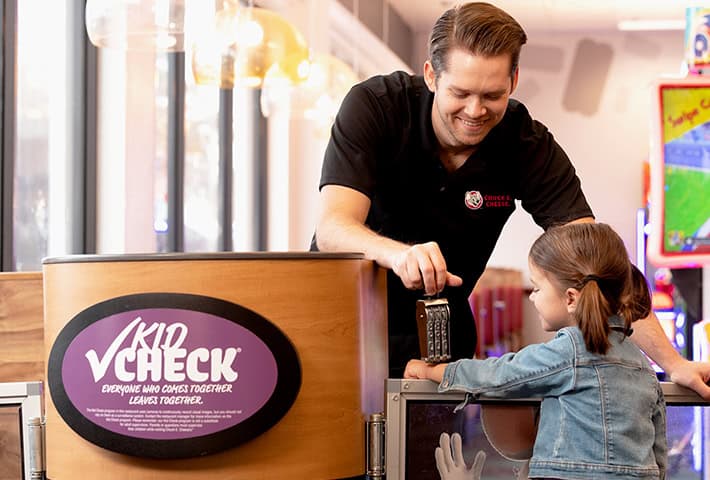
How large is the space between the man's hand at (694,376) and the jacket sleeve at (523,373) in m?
0.23

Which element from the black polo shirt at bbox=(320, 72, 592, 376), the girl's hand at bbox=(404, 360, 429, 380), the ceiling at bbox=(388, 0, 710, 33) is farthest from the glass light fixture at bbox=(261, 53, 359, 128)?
the ceiling at bbox=(388, 0, 710, 33)

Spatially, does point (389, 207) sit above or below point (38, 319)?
above

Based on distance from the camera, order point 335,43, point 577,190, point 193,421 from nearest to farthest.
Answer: point 193,421
point 577,190
point 335,43

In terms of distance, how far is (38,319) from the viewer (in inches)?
83.0

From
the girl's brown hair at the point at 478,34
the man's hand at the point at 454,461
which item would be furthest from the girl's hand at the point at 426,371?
the girl's brown hair at the point at 478,34

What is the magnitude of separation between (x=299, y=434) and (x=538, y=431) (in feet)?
1.24

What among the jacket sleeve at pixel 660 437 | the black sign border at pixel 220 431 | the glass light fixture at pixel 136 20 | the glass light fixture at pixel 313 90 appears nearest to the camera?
the black sign border at pixel 220 431

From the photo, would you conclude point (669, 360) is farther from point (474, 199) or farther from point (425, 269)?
point (474, 199)

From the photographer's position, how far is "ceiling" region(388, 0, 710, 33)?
10.8 meters

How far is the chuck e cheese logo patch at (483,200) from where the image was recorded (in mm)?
2363

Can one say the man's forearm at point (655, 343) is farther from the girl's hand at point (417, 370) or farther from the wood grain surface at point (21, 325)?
the wood grain surface at point (21, 325)

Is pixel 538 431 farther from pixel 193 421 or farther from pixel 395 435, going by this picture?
pixel 193 421

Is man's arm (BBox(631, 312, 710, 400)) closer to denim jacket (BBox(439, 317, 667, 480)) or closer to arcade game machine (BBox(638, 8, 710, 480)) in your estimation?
denim jacket (BBox(439, 317, 667, 480))

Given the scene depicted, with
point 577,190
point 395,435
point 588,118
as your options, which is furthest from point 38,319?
point 588,118
